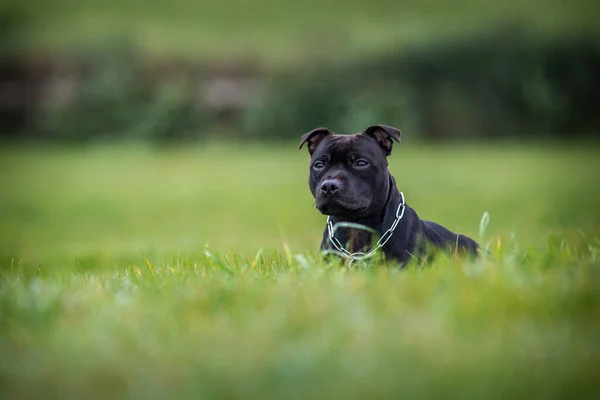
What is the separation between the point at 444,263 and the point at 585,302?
3.68 ft

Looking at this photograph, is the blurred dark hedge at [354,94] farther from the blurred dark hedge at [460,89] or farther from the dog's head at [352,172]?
the dog's head at [352,172]

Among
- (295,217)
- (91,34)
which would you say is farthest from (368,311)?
(91,34)

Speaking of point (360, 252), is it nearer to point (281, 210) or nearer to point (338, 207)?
point (338, 207)

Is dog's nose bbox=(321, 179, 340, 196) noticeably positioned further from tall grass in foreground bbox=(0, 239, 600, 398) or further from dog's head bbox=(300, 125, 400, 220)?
tall grass in foreground bbox=(0, 239, 600, 398)

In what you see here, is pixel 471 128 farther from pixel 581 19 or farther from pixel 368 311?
pixel 368 311

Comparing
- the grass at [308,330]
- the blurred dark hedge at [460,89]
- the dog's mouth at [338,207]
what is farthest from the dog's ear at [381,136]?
the blurred dark hedge at [460,89]

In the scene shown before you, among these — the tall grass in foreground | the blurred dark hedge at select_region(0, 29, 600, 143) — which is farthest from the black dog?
the blurred dark hedge at select_region(0, 29, 600, 143)

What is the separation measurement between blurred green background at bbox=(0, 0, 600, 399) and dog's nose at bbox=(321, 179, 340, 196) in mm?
555

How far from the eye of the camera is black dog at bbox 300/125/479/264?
5.70 metres

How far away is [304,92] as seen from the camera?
24.0 metres

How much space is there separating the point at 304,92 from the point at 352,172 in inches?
721

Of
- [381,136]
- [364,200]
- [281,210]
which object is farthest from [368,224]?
[281,210]

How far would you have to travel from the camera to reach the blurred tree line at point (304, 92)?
24.5 m

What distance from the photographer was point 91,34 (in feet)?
90.6
